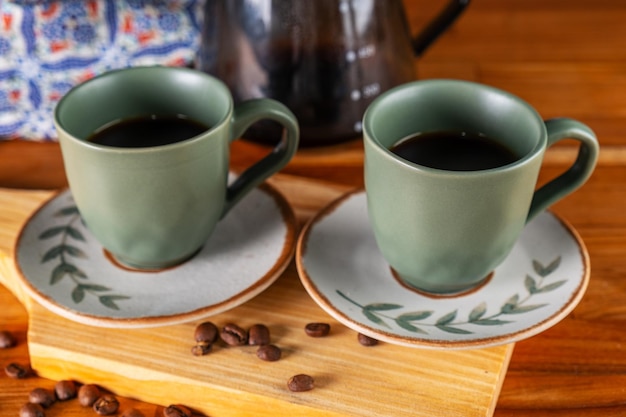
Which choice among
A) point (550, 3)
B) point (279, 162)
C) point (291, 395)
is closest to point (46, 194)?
point (279, 162)

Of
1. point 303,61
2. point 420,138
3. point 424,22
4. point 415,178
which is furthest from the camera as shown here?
point 424,22

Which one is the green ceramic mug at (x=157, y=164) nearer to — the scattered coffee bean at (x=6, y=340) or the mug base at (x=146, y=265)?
the mug base at (x=146, y=265)

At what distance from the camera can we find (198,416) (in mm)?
597

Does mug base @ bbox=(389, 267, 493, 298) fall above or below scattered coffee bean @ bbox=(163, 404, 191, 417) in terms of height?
above

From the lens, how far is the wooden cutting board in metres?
0.57

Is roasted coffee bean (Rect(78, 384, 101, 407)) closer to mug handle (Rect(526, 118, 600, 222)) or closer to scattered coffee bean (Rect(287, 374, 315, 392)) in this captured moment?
scattered coffee bean (Rect(287, 374, 315, 392))

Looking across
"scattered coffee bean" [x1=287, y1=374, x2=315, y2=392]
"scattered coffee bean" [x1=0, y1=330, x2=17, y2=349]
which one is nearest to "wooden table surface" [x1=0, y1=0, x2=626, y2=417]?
→ "scattered coffee bean" [x1=0, y1=330, x2=17, y2=349]

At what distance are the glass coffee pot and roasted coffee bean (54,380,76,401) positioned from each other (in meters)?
0.32

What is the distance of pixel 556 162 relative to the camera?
85 cm

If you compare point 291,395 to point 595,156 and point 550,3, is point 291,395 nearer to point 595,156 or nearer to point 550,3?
point 595,156

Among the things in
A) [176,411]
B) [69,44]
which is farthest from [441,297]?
[69,44]

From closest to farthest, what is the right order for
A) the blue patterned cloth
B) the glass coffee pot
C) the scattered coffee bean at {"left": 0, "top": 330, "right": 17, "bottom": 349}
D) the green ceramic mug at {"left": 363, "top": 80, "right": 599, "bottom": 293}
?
1. the green ceramic mug at {"left": 363, "top": 80, "right": 599, "bottom": 293}
2. the scattered coffee bean at {"left": 0, "top": 330, "right": 17, "bottom": 349}
3. the glass coffee pot
4. the blue patterned cloth

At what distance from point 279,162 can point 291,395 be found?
20 centimetres

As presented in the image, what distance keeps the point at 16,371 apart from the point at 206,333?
0.15 m
